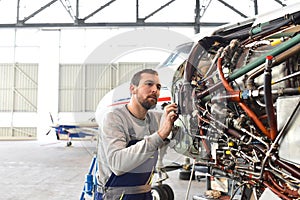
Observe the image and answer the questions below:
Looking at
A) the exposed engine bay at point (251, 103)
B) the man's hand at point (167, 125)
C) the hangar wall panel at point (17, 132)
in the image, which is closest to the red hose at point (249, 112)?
the exposed engine bay at point (251, 103)

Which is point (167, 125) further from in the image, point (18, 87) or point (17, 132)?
point (18, 87)

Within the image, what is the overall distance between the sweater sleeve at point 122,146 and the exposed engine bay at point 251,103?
30cm

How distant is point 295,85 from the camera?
986 mm

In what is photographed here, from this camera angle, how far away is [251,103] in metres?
1.07

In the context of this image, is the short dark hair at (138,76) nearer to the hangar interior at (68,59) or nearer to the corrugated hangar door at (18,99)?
the hangar interior at (68,59)

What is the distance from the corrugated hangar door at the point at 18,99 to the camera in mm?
16500

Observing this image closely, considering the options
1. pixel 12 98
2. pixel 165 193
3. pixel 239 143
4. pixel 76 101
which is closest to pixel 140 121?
pixel 76 101

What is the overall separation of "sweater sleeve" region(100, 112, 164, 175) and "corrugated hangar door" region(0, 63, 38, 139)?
16296 millimetres

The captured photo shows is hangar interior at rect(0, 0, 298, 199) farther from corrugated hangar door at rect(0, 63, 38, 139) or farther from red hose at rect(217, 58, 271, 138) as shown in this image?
red hose at rect(217, 58, 271, 138)

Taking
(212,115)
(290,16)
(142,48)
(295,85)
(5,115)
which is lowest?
(5,115)

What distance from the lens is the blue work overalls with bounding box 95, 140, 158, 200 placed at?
55.9 inches

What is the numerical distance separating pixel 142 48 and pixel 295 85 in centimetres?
65

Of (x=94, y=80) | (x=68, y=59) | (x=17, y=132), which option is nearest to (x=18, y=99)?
(x=17, y=132)

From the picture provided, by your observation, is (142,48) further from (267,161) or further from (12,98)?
(12,98)
